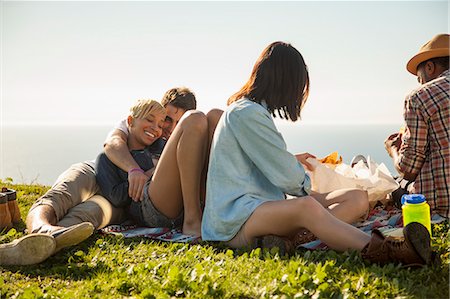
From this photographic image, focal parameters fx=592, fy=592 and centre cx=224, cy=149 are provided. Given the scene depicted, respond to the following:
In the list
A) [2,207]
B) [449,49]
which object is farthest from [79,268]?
[449,49]

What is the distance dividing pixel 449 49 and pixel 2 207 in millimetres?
3828

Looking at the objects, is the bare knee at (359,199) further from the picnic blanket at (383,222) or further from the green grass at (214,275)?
the green grass at (214,275)

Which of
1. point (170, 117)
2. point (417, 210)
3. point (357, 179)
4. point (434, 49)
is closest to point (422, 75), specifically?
point (434, 49)

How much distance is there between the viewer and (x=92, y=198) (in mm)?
4965

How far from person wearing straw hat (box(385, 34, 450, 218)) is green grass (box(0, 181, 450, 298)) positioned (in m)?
0.66

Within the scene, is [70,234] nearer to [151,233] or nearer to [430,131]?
[151,233]

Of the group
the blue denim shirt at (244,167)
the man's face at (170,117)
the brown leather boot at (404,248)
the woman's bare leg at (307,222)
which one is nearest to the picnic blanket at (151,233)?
the blue denim shirt at (244,167)

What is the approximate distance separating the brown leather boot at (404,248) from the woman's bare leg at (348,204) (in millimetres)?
731

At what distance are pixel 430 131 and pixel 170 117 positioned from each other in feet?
7.64

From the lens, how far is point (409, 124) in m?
4.59

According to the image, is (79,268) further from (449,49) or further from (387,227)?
(449,49)

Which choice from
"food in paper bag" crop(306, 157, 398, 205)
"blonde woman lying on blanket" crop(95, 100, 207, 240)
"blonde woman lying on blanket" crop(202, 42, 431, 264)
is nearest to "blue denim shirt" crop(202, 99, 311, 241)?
"blonde woman lying on blanket" crop(202, 42, 431, 264)

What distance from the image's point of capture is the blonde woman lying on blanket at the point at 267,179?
3.58 meters

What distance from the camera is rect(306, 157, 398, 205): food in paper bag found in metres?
5.19
